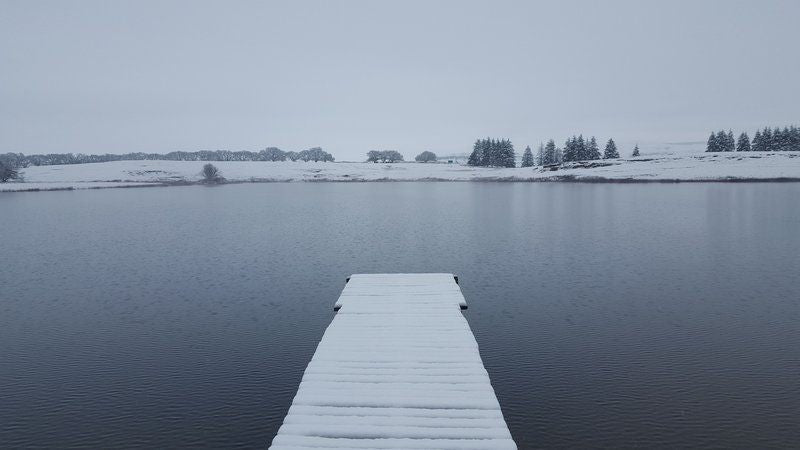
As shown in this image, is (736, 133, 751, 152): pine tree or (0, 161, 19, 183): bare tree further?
(736, 133, 751, 152): pine tree

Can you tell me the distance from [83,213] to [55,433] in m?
62.9

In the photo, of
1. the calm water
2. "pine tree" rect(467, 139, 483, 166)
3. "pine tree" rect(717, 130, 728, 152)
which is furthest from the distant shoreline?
the calm water

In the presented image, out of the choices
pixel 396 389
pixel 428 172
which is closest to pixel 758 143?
pixel 428 172

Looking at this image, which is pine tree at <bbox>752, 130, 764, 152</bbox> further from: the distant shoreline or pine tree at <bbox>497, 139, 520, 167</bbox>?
pine tree at <bbox>497, 139, 520, 167</bbox>

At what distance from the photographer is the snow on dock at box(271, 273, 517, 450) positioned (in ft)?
35.5

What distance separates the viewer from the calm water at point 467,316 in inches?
528

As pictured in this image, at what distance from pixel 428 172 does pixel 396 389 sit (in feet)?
499

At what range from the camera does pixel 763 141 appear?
14300 centimetres

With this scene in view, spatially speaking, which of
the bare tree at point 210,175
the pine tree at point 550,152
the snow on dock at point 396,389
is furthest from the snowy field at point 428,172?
the snow on dock at point 396,389

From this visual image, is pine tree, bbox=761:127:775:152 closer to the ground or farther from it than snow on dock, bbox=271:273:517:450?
farther from it

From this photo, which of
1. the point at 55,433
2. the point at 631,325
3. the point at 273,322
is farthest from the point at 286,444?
the point at 631,325

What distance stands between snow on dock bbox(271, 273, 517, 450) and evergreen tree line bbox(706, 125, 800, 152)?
6255 inches

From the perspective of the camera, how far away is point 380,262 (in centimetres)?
3319

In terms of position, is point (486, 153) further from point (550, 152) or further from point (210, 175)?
point (210, 175)
